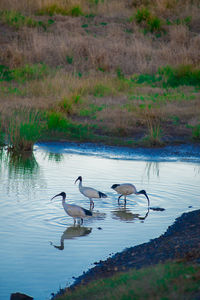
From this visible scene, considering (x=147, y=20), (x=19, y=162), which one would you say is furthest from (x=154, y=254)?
(x=147, y=20)

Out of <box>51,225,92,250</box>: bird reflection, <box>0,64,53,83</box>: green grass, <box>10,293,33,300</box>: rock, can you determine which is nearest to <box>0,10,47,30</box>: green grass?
<box>0,64,53,83</box>: green grass

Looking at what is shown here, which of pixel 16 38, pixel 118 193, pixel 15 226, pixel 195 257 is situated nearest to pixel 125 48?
pixel 16 38

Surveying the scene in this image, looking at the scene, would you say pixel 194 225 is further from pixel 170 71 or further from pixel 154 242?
pixel 170 71

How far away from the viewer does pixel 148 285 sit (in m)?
4.78

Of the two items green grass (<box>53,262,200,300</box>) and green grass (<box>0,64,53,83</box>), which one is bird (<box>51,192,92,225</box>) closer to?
green grass (<box>53,262,200,300</box>)

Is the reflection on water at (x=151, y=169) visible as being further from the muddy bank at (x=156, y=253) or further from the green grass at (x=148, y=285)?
the green grass at (x=148, y=285)

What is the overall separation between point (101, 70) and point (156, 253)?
15.7 metres

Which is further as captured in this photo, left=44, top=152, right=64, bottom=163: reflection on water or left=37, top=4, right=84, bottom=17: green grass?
left=37, top=4, right=84, bottom=17: green grass

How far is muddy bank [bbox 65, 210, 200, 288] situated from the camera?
5922 mm

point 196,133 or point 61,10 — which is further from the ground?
point 61,10

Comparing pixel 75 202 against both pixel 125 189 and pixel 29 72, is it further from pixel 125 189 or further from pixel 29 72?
pixel 29 72

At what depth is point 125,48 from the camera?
23.5m

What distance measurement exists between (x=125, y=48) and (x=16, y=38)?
4.99 meters

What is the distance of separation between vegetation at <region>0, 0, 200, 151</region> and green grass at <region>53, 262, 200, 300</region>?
793 cm
